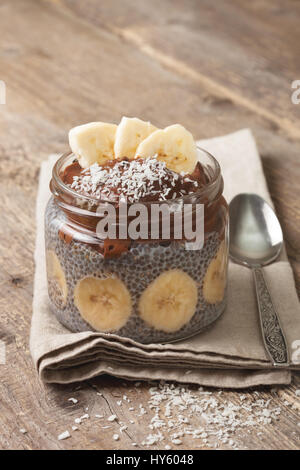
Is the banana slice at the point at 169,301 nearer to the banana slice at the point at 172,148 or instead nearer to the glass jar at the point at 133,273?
the glass jar at the point at 133,273

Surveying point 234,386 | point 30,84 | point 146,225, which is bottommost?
point 30,84

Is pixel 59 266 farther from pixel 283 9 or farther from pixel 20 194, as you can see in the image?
pixel 283 9

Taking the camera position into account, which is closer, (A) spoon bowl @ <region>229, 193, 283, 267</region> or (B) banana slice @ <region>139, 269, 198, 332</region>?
(B) banana slice @ <region>139, 269, 198, 332</region>

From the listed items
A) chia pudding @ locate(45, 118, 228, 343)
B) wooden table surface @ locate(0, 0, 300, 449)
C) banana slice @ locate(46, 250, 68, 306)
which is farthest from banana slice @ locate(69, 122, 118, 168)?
wooden table surface @ locate(0, 0, 300, 449)

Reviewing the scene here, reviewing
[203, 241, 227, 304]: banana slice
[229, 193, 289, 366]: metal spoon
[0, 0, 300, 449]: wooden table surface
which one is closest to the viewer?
[0, 0, 300, 449]: wooden table surface

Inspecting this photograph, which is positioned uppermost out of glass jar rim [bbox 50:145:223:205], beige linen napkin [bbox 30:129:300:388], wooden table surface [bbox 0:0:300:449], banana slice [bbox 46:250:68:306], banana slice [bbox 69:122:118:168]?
banana slice [bbox 69:122:118:168]

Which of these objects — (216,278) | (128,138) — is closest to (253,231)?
(216,278)

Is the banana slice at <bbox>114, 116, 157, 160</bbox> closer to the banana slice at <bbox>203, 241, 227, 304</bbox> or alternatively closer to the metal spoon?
the banana slice at <bbox>203, 241, 227, 304</bbox>

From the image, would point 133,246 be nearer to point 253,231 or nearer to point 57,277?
point 57,277
